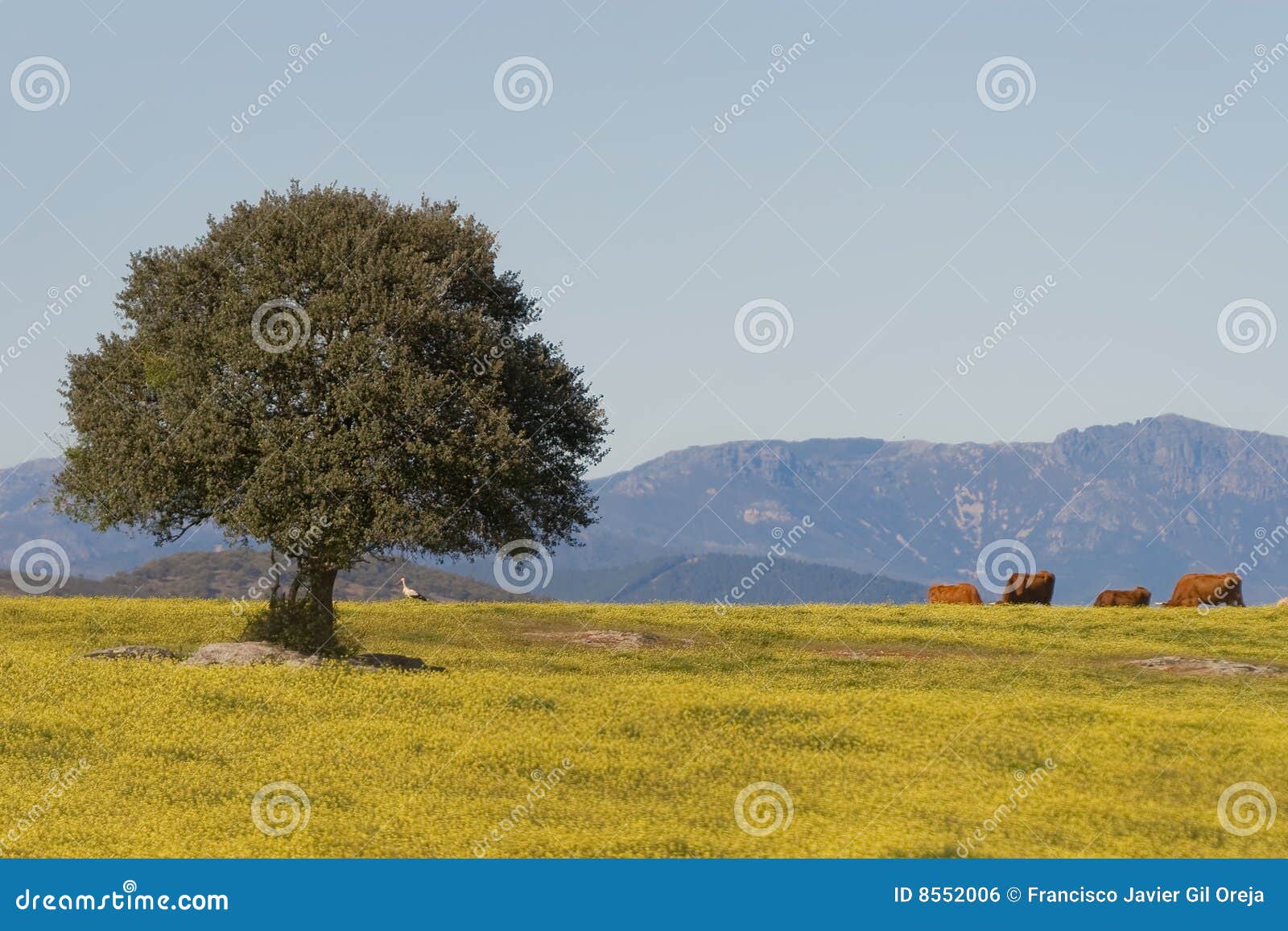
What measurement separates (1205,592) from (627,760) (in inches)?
1989

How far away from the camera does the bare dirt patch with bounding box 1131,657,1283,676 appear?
4378 centimetres

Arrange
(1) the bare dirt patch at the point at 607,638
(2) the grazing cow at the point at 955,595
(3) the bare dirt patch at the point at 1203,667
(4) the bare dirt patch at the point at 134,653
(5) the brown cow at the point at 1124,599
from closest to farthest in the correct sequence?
(4) the bare dirt patch at the point at 134,653
(3) the bare dirt patch at the point at 1203,667
(1) the bare dirt patch at the point at 607,638
(5) the brown cow at the point at 1124,599
(2) the grazing cow at the point at 955,595

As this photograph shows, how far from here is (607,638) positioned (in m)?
49.5

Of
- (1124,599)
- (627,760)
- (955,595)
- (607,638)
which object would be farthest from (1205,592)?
(627,760)

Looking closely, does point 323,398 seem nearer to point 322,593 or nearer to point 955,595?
point 322,593

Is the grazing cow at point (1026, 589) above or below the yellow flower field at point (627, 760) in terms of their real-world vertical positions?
above

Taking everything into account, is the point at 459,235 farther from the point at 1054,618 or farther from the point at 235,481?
the point at 1054,618

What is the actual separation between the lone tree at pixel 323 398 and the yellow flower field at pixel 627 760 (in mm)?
4877

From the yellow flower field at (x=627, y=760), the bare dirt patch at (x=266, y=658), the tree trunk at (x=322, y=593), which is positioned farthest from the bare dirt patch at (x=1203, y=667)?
the tree trunk at (x=322, y=593)

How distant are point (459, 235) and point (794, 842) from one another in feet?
88.7

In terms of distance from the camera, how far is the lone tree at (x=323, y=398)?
1528 inches

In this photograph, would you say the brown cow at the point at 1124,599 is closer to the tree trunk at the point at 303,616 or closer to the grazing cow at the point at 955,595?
the grazing cow at the point at 955,595

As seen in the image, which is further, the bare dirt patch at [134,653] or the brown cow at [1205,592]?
the brown cow at [1205,592]

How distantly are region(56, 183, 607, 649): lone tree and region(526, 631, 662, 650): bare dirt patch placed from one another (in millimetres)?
6703
